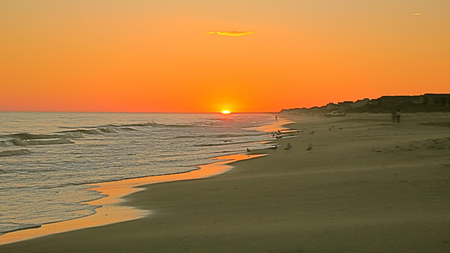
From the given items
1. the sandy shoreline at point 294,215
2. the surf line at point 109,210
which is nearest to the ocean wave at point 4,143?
the surf line at point 109,210

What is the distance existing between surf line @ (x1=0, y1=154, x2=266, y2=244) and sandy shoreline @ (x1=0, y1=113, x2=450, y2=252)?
0.41m

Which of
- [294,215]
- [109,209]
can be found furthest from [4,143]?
[294,215]

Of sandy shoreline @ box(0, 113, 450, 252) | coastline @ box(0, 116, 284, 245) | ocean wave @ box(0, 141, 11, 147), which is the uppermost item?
ocean wave @ box(0, 141, 11, 147)

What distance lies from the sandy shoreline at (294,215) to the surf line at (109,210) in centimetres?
41

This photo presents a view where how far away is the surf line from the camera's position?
24.9 ft

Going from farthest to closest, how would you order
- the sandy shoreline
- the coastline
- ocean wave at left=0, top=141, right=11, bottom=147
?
ocean wave at left=0, top=141, right=11, bottom=147 → the coastline → the sandy shoreline

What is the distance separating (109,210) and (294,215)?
4.47 meters

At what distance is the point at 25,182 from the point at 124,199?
505 cm

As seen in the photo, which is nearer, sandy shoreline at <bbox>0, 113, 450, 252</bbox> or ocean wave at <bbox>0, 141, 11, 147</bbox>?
sandy shoreline at <bbox>0, 113, 450, 252</bbox>

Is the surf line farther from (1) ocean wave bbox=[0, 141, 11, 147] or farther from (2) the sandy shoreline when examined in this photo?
(1) ocean wave bbox=[0, 141, 11, 147]

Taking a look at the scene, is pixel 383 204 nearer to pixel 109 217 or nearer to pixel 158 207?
pixel 158 207

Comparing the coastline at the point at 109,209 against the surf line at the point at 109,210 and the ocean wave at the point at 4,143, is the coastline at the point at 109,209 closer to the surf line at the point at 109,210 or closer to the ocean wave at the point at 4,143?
the surf line at the point at 109,210

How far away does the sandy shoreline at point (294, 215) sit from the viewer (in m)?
5.80

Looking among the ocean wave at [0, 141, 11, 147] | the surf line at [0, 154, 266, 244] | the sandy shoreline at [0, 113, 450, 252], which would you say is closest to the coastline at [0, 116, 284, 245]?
the surf line at [0, 154, 266, 244]
